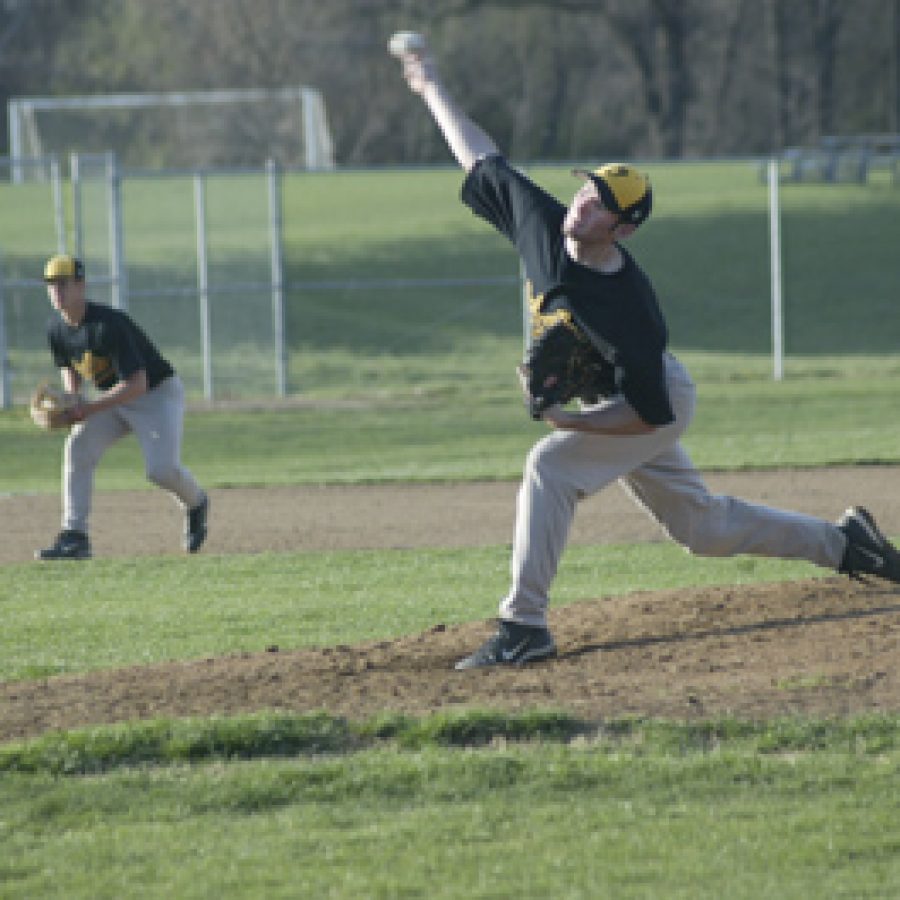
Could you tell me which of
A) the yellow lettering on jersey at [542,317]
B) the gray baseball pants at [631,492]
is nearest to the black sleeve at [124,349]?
the gray baseball pants at [631,492]

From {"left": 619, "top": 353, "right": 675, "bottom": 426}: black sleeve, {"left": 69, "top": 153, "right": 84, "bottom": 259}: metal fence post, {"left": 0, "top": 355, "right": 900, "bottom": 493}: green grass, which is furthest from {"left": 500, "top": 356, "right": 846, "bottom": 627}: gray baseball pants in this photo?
{"left": 69, "top": 153, "right": 84, "bottom": 259}: metal fence post

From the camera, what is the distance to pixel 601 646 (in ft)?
21.7

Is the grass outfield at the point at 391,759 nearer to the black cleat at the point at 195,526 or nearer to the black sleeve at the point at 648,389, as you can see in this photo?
the black cleat at the point at 195,526

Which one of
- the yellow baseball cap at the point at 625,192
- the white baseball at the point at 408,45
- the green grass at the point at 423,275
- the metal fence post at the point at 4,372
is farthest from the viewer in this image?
the green grass at the point at 423,275

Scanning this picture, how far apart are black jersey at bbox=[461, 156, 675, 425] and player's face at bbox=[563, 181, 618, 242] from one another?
121 mm

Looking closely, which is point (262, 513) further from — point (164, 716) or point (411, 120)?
point (411, 120)

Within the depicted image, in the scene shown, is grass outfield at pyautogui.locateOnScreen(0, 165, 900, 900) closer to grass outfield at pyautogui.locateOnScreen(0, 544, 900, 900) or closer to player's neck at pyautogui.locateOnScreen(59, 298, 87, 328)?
grass outfield at pyautogui.locateOnScreen(0, 544, 900, 900)

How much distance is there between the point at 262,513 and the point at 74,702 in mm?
6603

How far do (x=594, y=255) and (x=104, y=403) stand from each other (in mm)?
4991

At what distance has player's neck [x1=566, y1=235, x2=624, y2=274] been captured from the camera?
6.12 metres

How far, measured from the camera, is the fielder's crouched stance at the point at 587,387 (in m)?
6.04

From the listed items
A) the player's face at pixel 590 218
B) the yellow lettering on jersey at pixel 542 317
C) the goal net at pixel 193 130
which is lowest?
the yellow lettering on jersey at pixel 542 317

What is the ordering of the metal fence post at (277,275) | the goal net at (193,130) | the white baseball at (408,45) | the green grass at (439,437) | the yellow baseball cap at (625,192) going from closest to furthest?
the yellow baseball cap at (625,192) → the white baseball at (408,45) → the green grass at (439,437) → the metal fence post at (277,275) → the goal net at (193,130)

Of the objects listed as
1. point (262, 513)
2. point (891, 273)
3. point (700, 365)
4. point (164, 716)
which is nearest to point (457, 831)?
point (164, 716)
